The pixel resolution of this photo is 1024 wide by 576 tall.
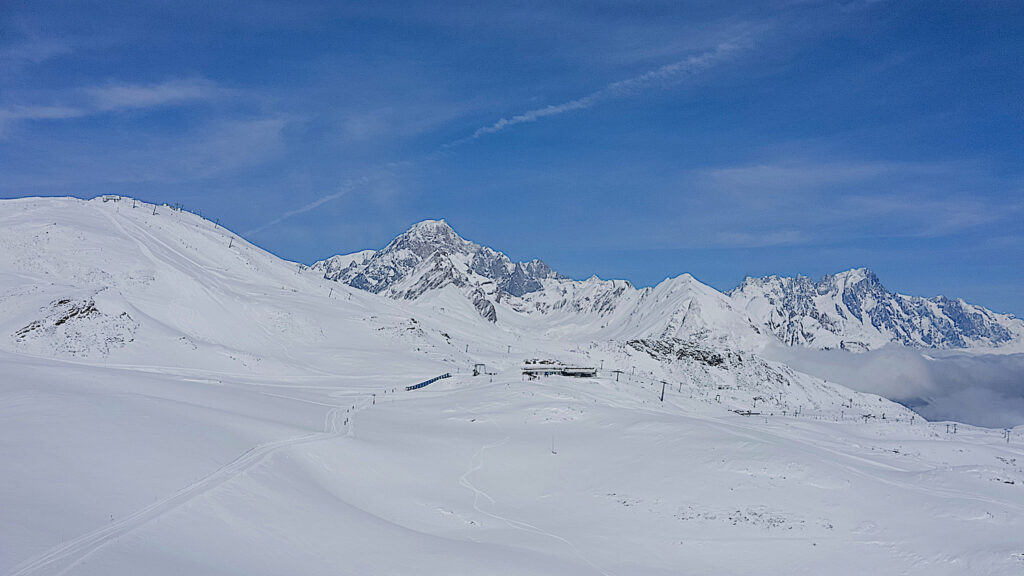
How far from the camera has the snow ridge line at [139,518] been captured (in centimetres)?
1241

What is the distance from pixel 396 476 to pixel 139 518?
15.4 meters

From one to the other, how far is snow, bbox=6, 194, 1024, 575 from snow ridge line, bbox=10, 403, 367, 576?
0.07m

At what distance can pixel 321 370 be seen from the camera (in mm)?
70438

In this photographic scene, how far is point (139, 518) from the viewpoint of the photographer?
15.7 metres

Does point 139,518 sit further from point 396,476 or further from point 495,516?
point 396,476

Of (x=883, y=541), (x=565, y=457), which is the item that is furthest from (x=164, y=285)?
(x=883, y=541)

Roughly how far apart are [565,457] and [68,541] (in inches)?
1075

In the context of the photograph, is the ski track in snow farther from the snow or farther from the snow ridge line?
the snow ridge line

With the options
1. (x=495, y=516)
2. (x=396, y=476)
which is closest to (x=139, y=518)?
(x=495, y=516)

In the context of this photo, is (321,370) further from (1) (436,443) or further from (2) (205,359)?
(1) (436,443)

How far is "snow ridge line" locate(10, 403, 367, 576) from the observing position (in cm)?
1241

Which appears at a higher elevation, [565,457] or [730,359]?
[730,359]

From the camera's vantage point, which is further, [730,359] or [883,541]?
→ [730,359]

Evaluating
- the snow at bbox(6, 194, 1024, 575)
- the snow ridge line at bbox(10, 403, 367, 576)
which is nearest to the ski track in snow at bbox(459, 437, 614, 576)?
the snow at bbox(6, 194, 1024, 575)
